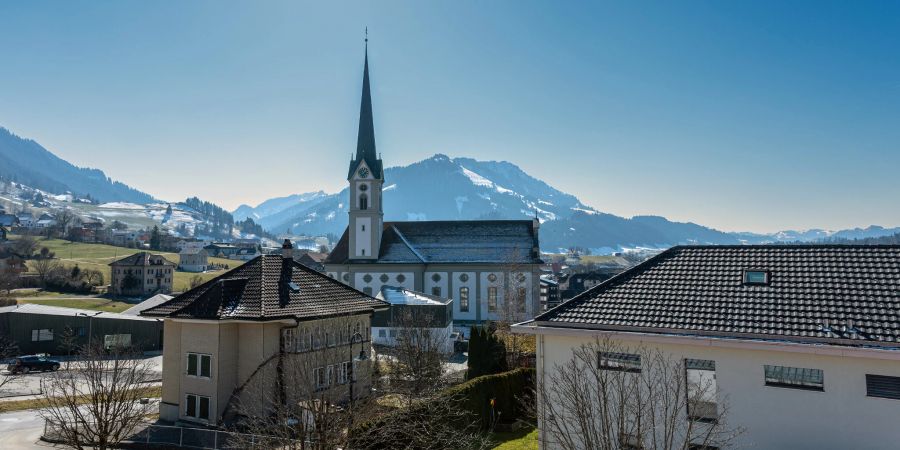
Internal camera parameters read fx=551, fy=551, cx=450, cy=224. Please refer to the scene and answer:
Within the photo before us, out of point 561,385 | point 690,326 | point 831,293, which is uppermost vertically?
point 831,293

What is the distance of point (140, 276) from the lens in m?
91.3

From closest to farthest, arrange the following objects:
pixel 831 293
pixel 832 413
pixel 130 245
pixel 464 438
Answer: pixel 832 413
pixel 831 293
pixel 464 438
pixel 130 245

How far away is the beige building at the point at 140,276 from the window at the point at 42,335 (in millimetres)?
45521

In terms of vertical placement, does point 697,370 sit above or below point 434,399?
above

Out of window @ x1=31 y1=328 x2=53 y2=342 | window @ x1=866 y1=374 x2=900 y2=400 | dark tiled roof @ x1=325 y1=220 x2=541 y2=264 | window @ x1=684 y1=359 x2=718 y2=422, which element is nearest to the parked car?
window @ x1=31 y1=328 x2=53 y2=342

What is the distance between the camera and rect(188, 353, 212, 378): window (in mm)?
21078

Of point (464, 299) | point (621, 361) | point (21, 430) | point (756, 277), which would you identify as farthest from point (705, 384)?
point (464, 299)

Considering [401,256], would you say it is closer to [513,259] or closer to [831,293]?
[513,259]

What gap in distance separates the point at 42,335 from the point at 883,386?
177 ft

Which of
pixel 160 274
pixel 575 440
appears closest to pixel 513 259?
pixel 575 440

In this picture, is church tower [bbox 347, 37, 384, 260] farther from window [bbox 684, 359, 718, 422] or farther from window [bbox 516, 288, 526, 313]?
window [bbox 684, 359, 718, 422]

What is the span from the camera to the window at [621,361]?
1323 cm

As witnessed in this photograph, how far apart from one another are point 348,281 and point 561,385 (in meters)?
45.5

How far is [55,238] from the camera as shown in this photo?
6029 inches
